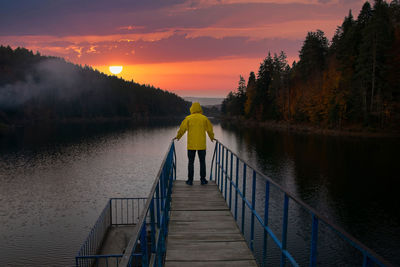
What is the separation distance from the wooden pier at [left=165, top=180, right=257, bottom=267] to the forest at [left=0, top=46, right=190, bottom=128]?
406ft

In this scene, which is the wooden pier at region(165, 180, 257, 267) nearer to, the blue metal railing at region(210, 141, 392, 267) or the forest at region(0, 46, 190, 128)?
the blue metal railing at region(210, 141, 392, 267)

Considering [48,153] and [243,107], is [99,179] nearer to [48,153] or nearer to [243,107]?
[48,153]

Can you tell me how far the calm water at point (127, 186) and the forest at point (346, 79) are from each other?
8.20 meters

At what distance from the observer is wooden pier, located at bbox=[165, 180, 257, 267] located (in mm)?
4957

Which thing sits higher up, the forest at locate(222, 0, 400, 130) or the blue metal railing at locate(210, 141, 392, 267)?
the forest at locate(222, 0, 400, 130)

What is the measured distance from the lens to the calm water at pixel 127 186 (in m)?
19.0

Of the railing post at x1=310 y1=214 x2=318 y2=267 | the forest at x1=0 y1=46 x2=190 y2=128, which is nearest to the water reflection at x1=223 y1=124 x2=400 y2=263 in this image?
the railing post at x1=310 y1=214 x2=318 y2=267

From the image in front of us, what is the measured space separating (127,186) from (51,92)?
14450 cm

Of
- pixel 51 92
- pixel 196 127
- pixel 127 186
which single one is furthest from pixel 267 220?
pixel 51 92

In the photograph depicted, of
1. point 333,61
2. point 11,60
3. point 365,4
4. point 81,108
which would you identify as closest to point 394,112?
point 333,61

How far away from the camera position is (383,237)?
726 inches

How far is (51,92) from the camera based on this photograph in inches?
6073

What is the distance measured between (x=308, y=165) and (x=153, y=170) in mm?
19987

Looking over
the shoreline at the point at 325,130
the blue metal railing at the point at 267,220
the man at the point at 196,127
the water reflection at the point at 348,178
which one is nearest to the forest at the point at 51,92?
the shoreline at the point at 325,130
